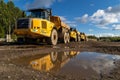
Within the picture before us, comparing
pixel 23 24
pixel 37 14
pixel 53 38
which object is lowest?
pixel 53 38

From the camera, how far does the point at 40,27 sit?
20.0 m

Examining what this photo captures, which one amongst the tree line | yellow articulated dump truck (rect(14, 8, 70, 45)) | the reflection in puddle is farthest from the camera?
the tree line

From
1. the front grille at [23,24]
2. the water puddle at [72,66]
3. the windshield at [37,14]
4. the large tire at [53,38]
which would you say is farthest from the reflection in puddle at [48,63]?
the windshield at [37,14]

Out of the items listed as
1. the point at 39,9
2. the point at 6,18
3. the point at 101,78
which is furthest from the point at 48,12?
the point at 6,18

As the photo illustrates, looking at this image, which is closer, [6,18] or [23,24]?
[23,24]

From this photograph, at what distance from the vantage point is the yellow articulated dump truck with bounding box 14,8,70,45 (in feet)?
64.5

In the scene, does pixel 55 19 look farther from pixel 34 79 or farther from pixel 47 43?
pixel 34 79

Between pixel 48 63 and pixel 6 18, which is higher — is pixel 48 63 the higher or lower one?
the lower one

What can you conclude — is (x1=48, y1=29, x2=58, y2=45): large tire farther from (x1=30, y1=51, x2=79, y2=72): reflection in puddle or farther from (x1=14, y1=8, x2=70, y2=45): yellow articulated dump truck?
(x1=30, y1=51, x2=79, y2=72): reflection in puddle

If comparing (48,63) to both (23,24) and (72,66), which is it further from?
(23,24)

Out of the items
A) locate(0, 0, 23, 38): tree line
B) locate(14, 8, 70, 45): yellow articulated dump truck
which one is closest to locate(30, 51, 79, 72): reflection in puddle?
locate(14, 8, 70, 45): yellow articulated dump truck

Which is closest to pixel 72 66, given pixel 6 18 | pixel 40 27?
pixel 40 27

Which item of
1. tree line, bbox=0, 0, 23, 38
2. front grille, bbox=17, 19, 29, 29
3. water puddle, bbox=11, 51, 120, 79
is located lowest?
water puddle, bbox=11, 51, 120, 79

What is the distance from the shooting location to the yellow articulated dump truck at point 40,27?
19672 mm
